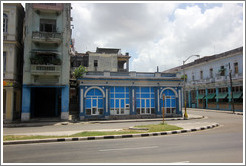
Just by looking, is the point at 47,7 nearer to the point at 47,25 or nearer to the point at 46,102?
the point at 47,25

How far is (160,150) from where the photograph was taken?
788 centimetres

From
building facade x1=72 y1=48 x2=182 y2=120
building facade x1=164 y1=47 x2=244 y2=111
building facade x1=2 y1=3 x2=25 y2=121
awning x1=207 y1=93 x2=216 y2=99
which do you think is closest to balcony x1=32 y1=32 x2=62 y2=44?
building facade x1=2 y1=3 x2=25 y2=121

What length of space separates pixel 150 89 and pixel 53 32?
13358mm

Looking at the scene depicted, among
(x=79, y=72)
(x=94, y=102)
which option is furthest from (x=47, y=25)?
(x=94, y=102)

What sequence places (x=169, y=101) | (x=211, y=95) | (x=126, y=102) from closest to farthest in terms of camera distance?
(x=126, y=102), (x=169, y=101), (x=211, y=95)

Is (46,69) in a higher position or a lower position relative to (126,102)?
higher

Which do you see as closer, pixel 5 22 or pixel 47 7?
pixel 5 22

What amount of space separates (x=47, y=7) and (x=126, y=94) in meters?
13.6

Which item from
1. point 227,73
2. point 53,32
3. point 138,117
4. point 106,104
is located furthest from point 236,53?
point 53,32

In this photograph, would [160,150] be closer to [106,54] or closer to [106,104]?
[106,104]

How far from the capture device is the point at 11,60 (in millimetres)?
20344

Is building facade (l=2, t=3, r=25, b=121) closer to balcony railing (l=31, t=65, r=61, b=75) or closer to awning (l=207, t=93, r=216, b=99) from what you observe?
balcony railing (l=31, t=65, r=61, b=75)

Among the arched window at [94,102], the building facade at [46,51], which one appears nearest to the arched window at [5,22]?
the building facade at [46,51]

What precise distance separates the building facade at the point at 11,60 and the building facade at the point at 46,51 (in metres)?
1.04
